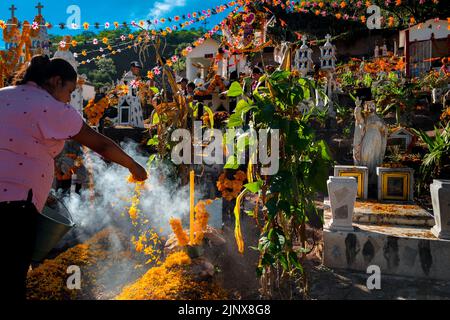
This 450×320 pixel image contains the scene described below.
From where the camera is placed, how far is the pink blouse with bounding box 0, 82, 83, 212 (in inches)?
76.0

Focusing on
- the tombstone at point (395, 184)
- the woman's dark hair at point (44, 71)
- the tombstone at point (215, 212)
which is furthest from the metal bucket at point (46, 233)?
the tombstone at point (395, 184)

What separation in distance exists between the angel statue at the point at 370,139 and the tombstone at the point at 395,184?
1.57 feet

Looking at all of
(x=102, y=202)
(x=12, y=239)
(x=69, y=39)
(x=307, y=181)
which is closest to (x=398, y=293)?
(x=307, y=181)

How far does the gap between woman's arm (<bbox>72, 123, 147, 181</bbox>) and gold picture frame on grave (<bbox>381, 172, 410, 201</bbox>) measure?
469 centimetres

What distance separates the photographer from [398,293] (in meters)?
3.53

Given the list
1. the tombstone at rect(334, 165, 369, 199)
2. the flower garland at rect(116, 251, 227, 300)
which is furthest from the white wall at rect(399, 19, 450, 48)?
the flower garland at rect(116, 251, 227, 300)

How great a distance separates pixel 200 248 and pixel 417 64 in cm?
2145

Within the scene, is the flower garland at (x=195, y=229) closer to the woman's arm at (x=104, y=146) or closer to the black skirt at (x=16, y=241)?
the woman's arm at (x=104, y=146)

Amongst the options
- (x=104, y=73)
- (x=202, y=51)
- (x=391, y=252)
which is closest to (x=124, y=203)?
(x=391, y=252)

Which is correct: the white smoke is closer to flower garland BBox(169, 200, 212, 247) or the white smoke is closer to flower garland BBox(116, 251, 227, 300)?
flower garland BBox(169, 200, 212, 247)

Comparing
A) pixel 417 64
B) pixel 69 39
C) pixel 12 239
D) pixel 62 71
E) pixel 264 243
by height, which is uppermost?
pixel 417 64

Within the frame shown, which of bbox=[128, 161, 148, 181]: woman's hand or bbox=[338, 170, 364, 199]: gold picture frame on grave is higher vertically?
bbox=[128, 161, 148, 181]: woman's hand

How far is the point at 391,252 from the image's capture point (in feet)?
13.3
